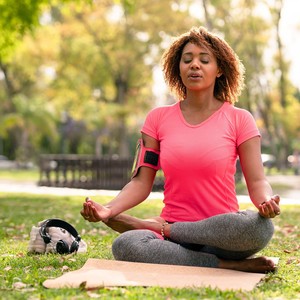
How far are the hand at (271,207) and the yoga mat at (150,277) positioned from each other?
16.6 inches

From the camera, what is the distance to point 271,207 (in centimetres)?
471

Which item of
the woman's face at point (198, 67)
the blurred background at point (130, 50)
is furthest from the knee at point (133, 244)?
the blurred background at point (130, 50)

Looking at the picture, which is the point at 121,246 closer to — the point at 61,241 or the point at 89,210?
the point at 89,210

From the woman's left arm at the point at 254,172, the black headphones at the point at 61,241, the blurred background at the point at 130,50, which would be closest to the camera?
the woman's left arm at the point at 254,172

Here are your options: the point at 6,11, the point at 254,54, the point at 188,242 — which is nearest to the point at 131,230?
the point at 188,242

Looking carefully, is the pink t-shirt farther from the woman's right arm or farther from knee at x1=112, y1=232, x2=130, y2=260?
knee at x1=112, y1=232, x2=130, y2=260

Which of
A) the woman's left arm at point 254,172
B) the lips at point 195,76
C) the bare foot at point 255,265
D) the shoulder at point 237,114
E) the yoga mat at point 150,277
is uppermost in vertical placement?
the lips at point 195,76

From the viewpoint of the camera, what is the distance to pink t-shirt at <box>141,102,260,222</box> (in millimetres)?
5301

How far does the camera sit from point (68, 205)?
12984 mm

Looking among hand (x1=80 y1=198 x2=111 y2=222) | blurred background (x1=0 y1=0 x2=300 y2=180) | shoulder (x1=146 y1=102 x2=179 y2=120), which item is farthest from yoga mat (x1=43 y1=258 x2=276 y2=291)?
blurred background (x1=0 y1=0 x2=300 y2=180)

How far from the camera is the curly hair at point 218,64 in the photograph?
18.1 feet

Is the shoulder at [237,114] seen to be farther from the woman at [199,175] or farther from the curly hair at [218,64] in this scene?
the curly hair at [218,64]

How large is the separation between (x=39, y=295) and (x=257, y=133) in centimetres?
203

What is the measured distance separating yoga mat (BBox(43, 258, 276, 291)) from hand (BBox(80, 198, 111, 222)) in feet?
1.11
